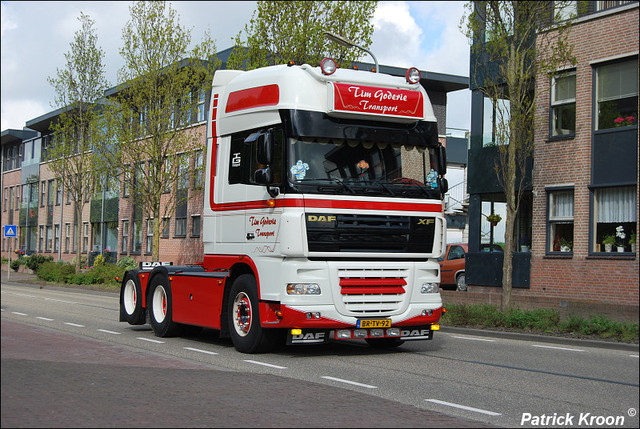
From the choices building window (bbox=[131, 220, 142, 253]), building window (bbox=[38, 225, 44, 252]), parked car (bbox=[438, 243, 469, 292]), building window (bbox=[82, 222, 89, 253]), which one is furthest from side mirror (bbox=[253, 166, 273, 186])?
building window (bbox=[38, 225, 44, 252])

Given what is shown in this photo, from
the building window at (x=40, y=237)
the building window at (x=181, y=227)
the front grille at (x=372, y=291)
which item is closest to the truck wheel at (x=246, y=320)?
the front grille at (x=372, y=291)

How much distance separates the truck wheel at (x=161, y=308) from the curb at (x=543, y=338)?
232 inches

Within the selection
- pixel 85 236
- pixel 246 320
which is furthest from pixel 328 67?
pixel 85 236

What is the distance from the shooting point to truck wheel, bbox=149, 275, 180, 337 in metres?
14.3

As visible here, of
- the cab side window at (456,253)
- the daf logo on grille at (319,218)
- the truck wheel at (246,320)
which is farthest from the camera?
the cab side window at (456,253)

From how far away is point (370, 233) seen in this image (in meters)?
11.6

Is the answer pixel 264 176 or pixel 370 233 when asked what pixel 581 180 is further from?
pixel 264 176

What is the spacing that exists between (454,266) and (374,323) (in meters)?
18.1

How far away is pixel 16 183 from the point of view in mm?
64125

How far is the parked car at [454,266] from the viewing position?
29094mm

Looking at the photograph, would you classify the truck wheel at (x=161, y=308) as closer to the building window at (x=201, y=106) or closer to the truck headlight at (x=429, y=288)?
the truck headlight at (x=429, y=288)

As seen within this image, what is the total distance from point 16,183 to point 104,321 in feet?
164

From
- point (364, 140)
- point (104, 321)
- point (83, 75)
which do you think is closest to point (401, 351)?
point (364, 140)

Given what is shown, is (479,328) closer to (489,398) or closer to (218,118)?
(218,118)
